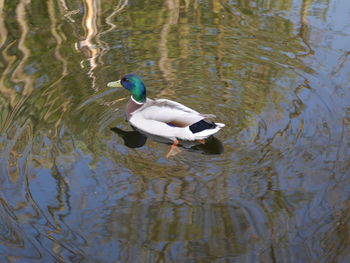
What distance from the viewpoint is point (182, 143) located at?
5875mm

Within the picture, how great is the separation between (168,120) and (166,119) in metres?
0.03

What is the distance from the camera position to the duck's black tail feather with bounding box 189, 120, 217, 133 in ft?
18.5

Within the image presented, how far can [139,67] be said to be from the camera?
7.16 m

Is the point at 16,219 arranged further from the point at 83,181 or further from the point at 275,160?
the point at 275,160

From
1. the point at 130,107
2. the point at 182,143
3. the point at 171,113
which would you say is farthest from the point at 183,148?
the point at 130,107

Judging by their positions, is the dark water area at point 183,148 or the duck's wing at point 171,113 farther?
the duck's wing at point 171,113

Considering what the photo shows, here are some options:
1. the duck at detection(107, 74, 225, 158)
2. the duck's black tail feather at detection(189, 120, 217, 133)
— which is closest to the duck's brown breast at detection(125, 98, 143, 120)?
the duck at detection(107, 74, 225, 158)

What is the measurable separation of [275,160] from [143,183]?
130 cm

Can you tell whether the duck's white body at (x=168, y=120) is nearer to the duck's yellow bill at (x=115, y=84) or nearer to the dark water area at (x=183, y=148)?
the dark water area at (x=183, y=148)

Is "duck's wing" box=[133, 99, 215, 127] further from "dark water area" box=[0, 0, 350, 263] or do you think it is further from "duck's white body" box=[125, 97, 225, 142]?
"dark water area" box=[0, 0, 350, 263]

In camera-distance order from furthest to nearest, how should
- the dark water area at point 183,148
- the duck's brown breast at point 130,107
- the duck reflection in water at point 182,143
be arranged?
the duck's brown breast at point 130,107
the duck reflection in water at point 182,143
the dark water area at point 183,148

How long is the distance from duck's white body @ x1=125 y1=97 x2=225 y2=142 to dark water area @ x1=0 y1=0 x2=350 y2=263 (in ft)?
0.48

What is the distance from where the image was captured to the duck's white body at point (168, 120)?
5664 millimetres

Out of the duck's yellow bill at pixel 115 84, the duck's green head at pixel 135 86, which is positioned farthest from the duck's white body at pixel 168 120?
the duck's yellow bill at pixel 115 84
